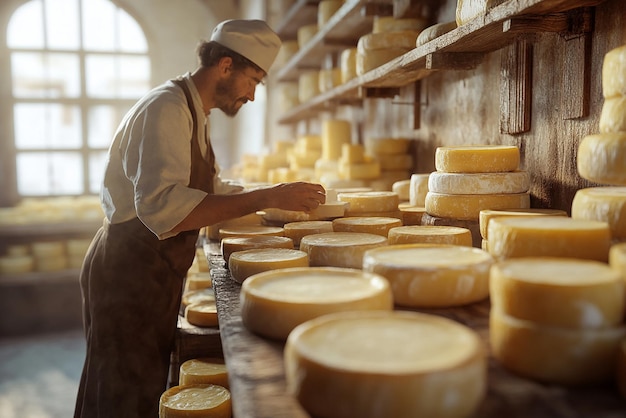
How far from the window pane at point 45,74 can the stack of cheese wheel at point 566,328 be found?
8.00 metres

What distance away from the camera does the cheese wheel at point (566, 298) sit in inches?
35.1

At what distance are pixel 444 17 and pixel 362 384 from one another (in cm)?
238

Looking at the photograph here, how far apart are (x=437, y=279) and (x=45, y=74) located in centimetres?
781

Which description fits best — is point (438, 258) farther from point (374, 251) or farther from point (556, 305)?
point (556, 305)

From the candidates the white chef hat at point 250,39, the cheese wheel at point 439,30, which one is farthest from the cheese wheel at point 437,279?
the white chef hat at point 250,39

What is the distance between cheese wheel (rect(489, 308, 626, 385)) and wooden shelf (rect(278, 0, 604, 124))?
0.89m

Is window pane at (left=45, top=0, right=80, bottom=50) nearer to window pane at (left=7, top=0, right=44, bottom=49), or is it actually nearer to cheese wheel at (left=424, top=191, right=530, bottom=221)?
window pane at (left=7, top=0, right=44, bottom=49)

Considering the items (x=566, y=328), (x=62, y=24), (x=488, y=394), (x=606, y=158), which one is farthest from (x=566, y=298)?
(x=62, y=24)

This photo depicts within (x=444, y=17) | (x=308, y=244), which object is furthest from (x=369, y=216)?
(x=444, y=17)

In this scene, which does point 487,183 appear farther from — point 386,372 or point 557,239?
point 386,372

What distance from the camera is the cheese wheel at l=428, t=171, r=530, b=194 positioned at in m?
1.88

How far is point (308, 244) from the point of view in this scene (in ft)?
5.71

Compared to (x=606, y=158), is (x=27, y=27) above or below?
above

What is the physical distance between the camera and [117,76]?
798 cm
